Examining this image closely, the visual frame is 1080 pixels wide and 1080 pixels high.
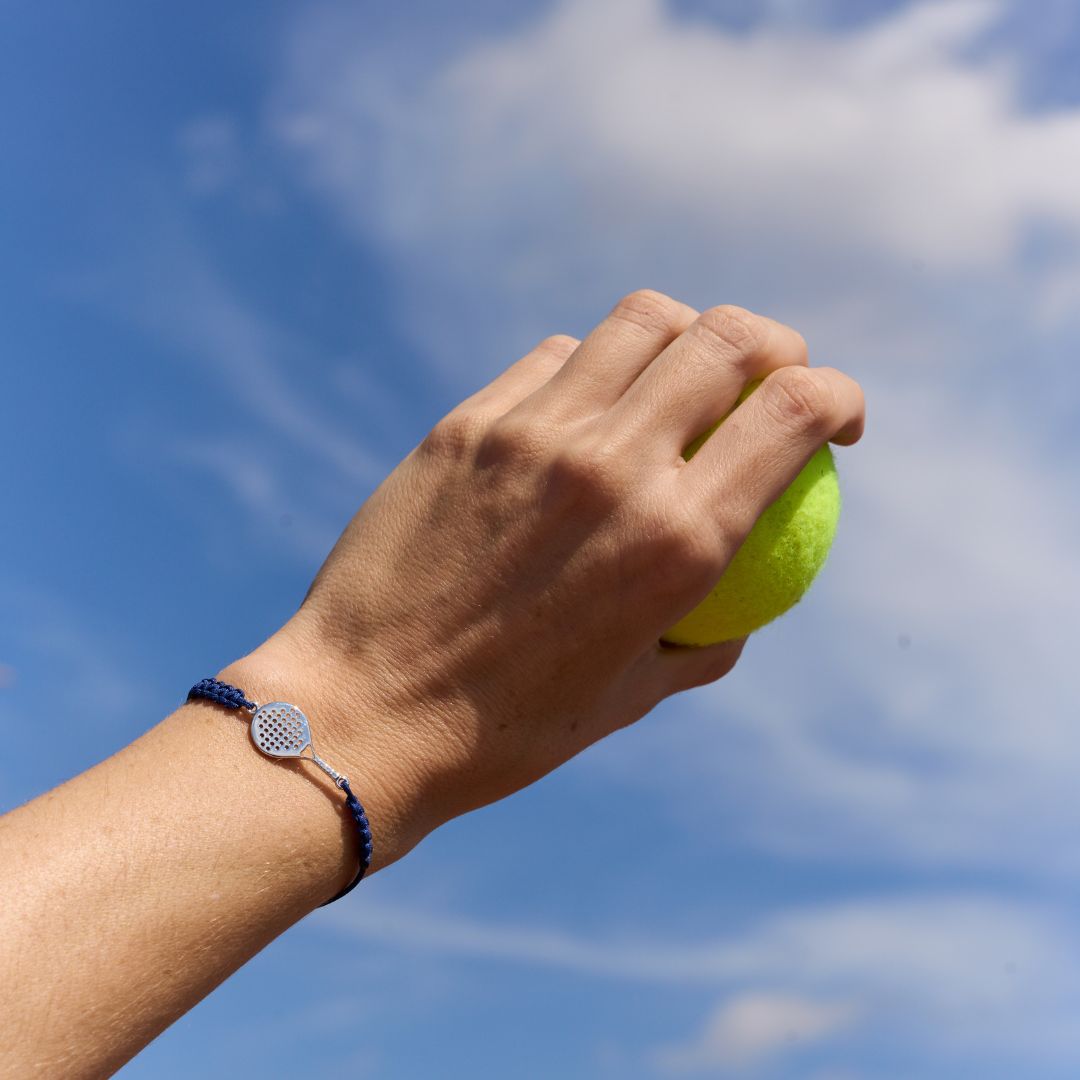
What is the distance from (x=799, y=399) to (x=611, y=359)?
494mm

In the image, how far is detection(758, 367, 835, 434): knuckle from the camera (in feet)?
9.08

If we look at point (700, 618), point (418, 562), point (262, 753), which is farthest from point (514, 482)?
point (700, 618)

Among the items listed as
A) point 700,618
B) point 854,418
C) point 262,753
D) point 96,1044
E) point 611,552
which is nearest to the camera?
point 96,1044

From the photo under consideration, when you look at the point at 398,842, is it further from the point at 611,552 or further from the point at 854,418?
the point at 854,418

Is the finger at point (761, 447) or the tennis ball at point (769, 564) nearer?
the finger at point (761, 447)

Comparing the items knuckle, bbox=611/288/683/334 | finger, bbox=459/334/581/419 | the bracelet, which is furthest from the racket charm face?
knuckle, bbox=611/288/683/334

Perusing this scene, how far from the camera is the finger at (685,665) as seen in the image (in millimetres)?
3186

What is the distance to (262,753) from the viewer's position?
2365 mm

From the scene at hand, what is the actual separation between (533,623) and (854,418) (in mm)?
1111

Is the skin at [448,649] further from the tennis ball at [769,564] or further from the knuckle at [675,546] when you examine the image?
the tennis ball at [769,564]

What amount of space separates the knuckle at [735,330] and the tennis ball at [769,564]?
0.68m

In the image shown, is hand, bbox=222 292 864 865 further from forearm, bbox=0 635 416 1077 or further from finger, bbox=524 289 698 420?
forearm, bbox=0 635 416 1077

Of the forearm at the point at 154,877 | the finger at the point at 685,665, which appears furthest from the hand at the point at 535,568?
the finger at the point at 685,665

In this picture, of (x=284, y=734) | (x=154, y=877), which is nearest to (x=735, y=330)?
(x=284, y=734)
